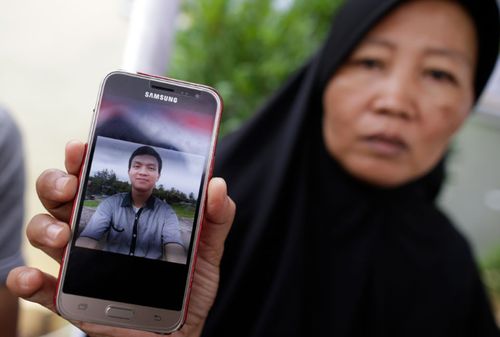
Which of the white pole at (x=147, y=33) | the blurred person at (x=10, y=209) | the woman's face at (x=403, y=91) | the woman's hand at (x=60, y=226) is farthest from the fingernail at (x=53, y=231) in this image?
the woman's face at (x=403, y=91)

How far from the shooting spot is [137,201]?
1.83 ft

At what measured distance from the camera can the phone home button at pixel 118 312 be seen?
1.84ft

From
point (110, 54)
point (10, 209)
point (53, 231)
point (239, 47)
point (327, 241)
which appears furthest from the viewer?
point (239, 47)

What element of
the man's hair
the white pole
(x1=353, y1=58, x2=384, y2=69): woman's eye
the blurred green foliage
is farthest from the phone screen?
the blurred green foliage

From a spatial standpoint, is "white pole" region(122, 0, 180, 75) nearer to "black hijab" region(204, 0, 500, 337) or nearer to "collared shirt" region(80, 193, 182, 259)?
"collared shirt" region(80, 193, 182, 259)

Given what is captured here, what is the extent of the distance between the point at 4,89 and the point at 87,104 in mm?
161

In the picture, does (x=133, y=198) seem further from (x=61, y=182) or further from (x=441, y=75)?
(x=441, y=75)

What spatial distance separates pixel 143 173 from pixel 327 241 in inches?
26.8

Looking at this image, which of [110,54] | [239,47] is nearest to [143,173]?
[110,54]

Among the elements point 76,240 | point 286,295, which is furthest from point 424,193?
point 76,240

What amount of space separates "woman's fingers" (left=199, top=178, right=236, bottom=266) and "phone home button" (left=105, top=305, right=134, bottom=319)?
0.13m

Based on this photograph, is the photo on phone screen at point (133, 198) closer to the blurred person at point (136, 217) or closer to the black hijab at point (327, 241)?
the blurred person at point (136, 217)

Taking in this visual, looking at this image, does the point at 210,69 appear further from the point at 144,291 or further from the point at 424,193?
the point at 144,291

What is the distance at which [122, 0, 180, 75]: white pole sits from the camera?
75cm
